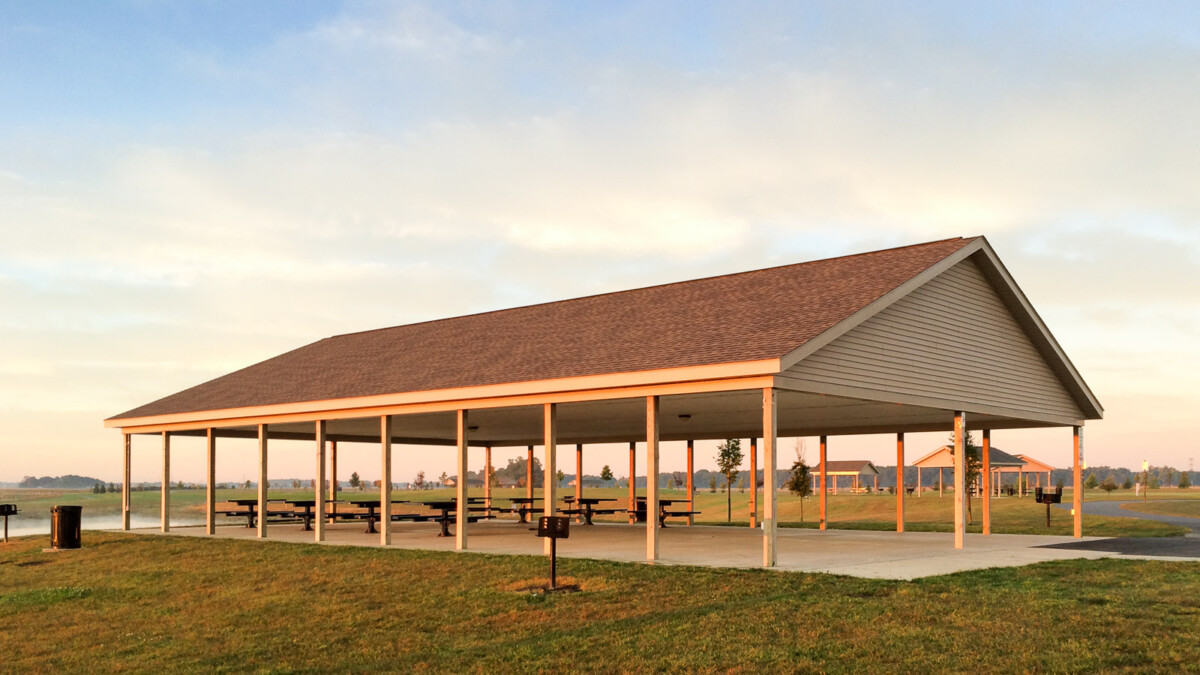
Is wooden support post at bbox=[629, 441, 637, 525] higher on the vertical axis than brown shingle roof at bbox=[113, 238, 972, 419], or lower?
lower

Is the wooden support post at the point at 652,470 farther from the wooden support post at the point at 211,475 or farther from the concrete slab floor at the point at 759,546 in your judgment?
the wooden support post at the point at 211,475

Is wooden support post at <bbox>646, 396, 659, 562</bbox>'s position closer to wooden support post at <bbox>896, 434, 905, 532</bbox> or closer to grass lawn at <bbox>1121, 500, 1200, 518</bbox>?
wooden support post at <bbox>896, 434, 905, 532</bbox>

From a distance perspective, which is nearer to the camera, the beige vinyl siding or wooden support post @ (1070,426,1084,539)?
the beige vinyl siding

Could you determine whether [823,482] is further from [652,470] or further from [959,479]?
[652,470]

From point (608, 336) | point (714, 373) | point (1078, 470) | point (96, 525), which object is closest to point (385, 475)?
point (608, 336)

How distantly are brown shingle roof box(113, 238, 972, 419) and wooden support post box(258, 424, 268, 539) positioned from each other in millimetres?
918

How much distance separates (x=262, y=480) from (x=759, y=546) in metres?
11.9

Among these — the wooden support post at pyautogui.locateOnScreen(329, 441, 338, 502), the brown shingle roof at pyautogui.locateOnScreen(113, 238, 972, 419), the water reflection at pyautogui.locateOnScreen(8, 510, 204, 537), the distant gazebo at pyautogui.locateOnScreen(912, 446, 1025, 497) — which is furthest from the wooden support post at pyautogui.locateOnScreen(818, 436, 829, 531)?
the distant gazebo at pyautogui.locateOnScreen(912, 446, 1025, 497)

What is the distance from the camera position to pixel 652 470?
1548cm

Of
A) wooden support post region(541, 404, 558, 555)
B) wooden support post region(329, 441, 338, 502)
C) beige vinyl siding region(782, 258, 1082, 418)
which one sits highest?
beige vinyl siding region(782, 258, 1082, 418)

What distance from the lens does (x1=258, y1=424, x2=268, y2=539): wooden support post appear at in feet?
79.2

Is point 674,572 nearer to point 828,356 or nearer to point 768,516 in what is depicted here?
→ point 768,516

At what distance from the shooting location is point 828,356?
51.3ft

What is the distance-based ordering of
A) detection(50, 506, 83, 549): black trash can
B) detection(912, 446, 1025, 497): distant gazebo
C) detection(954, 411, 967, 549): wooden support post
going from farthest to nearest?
detection(912, 446, 1025, 497): distant gazebo
detection(50, 506, 83, 549): black trash can
detection(954, 411, 967, 549): wooden support post
